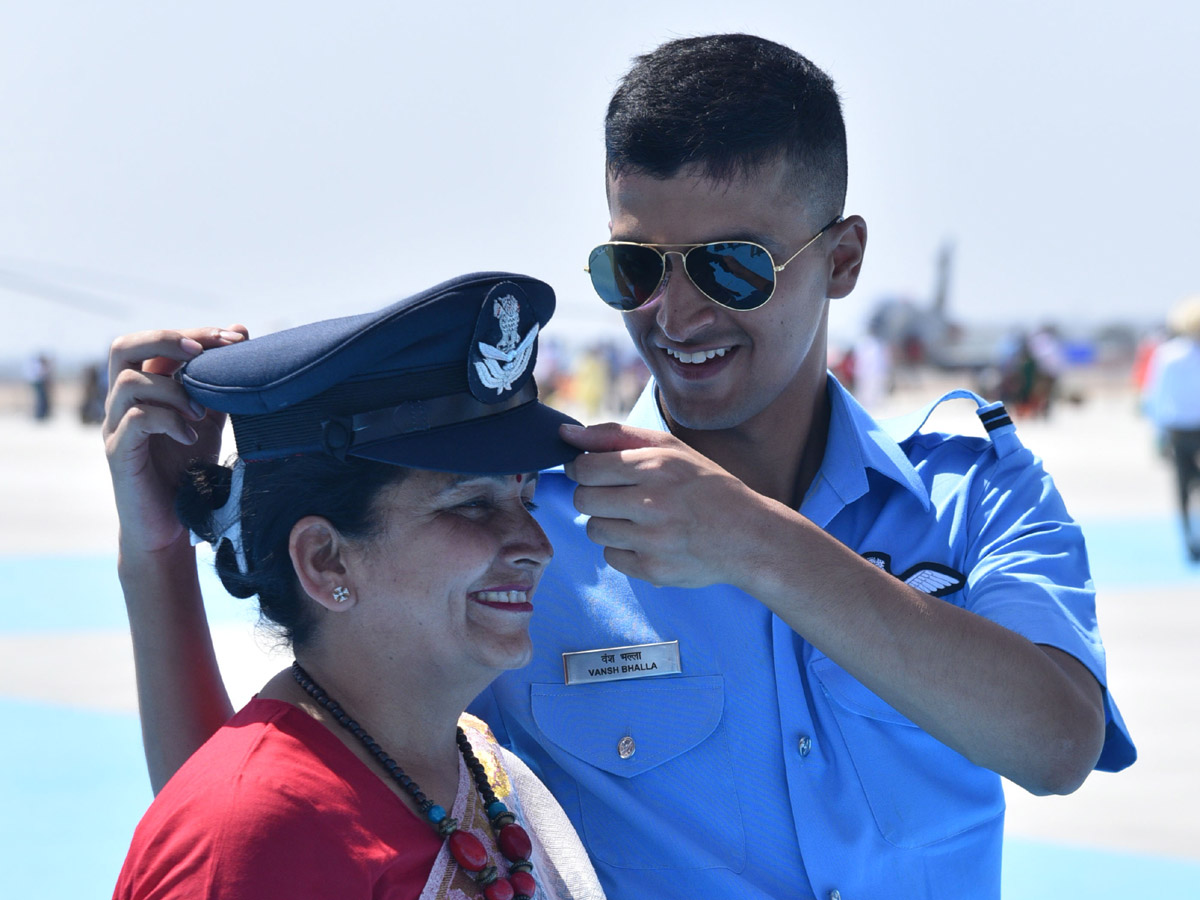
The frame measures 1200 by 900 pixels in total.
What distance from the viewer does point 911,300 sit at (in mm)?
55688

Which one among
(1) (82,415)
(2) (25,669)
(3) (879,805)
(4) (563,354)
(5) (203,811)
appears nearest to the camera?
(5) (203,811)

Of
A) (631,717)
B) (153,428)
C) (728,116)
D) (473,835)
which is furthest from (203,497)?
(728,116)

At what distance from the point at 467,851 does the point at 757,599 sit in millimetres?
555

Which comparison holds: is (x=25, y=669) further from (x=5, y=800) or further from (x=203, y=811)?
(x=203, y=811)

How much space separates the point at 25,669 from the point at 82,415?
23.0m

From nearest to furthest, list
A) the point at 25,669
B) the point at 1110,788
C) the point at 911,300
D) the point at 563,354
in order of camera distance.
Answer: the point at 1110,788 → the point at 25,669 → the point at 563,354 → the point at 911,300

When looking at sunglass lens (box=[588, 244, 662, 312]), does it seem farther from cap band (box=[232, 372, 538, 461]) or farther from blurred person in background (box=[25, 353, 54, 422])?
blurred person in background (box=[25, 353, 54, 422])

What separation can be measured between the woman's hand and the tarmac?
0.81 feet

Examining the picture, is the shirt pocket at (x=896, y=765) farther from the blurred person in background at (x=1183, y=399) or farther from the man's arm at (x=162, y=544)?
the blurred person in background at (x=1183, y=399)

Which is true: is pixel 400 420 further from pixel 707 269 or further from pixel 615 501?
pixel 707 269

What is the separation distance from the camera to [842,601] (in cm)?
170

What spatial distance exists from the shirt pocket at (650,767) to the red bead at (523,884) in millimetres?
309

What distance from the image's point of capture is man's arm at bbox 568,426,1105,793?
164cm

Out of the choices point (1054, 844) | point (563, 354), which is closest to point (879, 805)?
point (1054, 844)
